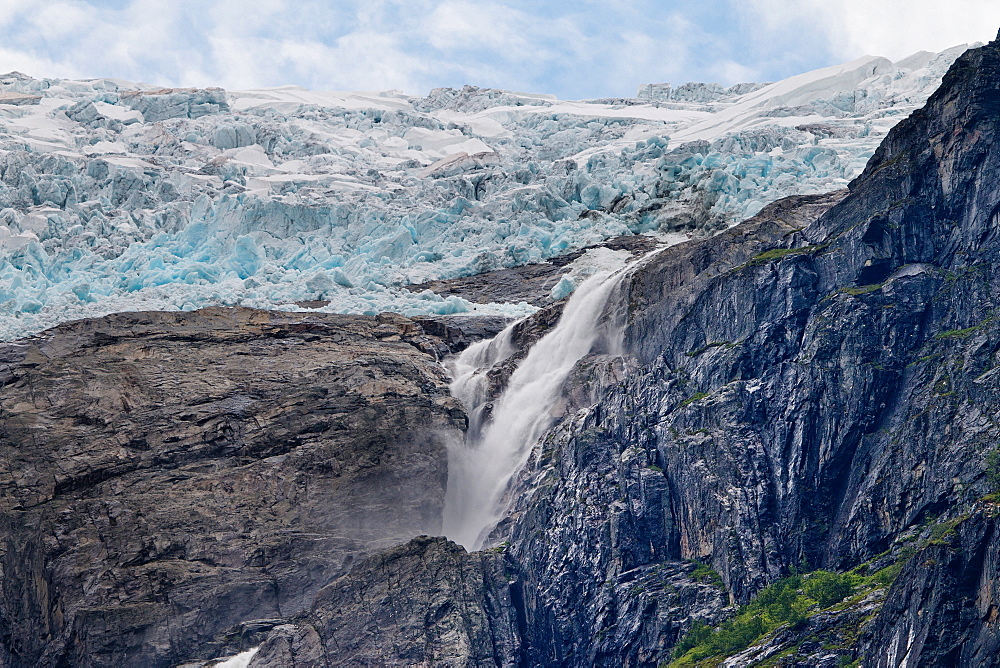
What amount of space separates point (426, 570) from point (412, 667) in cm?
422

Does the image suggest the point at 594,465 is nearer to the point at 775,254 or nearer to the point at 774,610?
the point at 774,610

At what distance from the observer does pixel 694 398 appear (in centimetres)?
5575

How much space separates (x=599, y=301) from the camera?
65.9 metres

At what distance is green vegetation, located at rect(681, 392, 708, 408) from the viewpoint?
55.5 meters

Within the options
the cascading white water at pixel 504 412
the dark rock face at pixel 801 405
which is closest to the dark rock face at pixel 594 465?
the dark rock face at pixel 801 405

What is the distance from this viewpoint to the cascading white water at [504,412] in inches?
2373

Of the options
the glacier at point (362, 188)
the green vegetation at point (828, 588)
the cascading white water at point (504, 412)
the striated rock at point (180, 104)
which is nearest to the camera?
the green vegetation at point (828, 588)

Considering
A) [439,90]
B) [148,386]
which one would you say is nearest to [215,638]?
[148,386]

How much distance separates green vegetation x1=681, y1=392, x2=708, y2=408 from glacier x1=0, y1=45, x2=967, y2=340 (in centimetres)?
1839

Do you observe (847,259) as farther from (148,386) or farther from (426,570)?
(148,386)

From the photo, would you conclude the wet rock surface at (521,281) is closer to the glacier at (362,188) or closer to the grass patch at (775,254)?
the glacier at (362,188)

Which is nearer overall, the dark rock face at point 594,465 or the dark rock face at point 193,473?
the dark rock face at point 594,465

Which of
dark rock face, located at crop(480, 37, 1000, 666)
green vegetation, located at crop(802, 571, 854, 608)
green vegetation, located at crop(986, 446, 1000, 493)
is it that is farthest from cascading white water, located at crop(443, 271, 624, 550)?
green vegetation, located at crop(986, 446, 1000, 493)

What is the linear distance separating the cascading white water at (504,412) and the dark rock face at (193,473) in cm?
107
